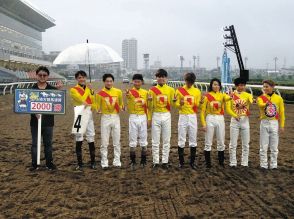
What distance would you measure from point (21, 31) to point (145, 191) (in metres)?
72.3

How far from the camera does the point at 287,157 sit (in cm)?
629

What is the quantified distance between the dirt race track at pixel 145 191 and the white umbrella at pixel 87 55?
79.1 inches

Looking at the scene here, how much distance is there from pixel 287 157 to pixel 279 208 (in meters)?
2.66

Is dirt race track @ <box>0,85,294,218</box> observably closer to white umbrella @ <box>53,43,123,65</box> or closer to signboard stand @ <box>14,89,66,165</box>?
signboard stand @ <box>14,89,66,165</box>

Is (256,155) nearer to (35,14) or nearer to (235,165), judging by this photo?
(235,165)

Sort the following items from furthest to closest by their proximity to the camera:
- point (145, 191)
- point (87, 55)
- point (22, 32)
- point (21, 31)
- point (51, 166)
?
point (22, 32), point (21, 31), point (87, 55), point (51, 166), point (145, 191)

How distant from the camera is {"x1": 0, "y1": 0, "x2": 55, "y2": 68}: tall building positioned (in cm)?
5546

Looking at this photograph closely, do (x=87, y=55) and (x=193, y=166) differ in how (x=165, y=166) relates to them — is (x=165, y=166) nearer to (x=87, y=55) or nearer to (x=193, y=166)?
(x=193, y=166)

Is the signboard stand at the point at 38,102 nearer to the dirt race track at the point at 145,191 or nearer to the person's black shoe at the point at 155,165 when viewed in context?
the dirt race track at the point at 145,191

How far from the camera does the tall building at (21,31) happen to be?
55.5 meters

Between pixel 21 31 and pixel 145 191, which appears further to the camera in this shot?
pixel 21 31

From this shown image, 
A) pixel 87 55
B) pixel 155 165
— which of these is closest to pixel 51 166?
pixel 155 165

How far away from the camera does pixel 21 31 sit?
69.9 metres

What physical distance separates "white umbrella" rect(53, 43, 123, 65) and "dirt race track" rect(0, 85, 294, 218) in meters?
2.01
